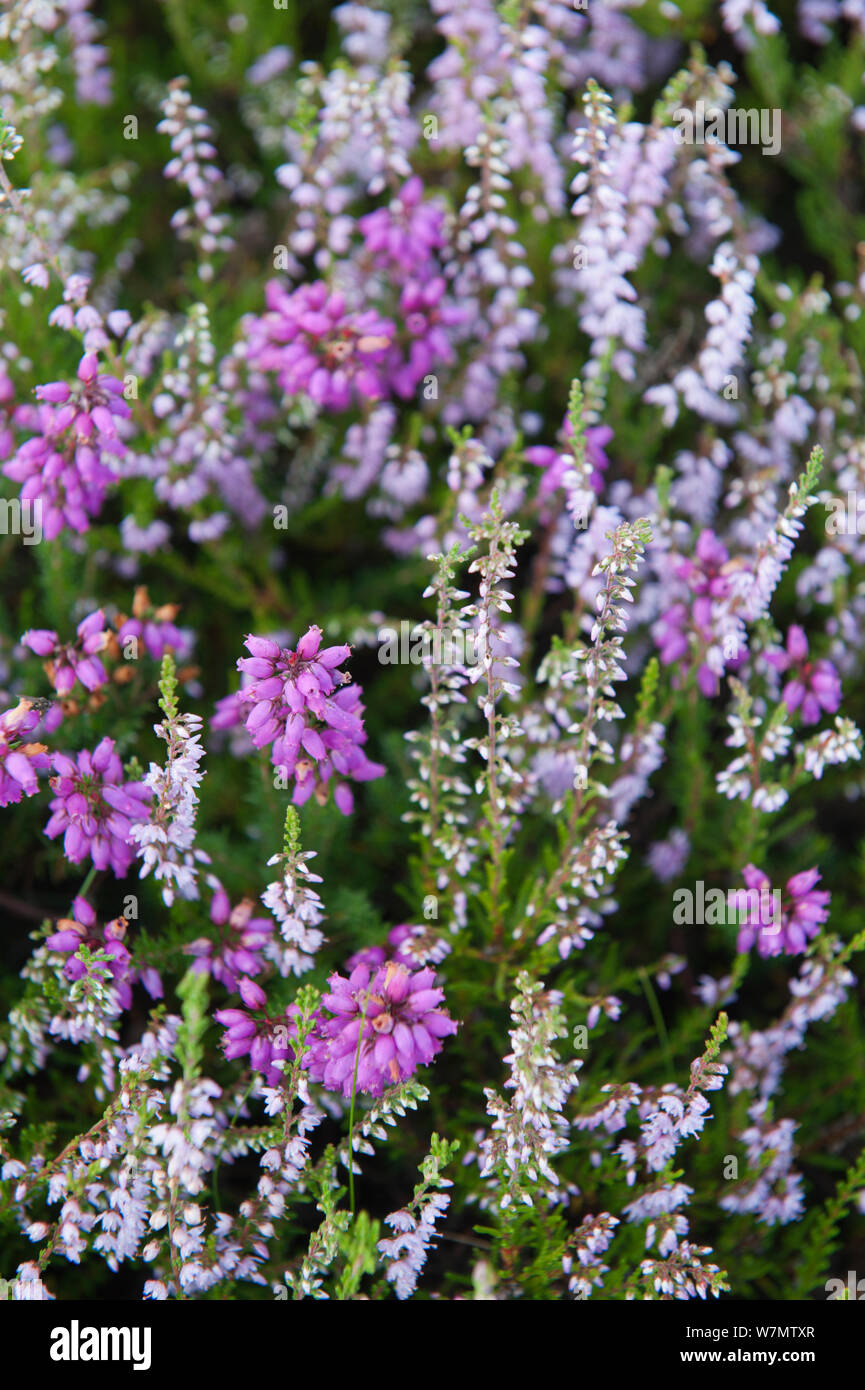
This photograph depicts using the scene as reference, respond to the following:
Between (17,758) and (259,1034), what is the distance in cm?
83

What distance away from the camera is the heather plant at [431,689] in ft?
8.07

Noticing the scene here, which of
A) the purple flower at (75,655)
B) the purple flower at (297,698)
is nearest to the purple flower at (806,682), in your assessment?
the purple flower at (297,698)

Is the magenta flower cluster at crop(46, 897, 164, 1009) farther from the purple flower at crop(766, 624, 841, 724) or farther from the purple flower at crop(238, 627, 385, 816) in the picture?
the purple flower at crop(766, 624, 841, 724)

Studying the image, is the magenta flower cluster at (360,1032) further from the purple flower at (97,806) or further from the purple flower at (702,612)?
the purple flower at (702,612)

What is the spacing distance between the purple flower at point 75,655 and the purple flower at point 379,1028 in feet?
3.49


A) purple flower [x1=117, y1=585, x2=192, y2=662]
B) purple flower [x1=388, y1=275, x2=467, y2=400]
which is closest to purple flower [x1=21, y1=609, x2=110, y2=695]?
purple flower [x1=117, y1=585, x2=192, y2=662]

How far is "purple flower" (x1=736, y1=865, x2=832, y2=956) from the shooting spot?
2.87 meters

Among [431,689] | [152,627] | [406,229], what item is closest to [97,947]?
[152,627]

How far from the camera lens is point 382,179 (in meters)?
3.47

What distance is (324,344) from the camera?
318 centimetres

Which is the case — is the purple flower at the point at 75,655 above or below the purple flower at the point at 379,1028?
above

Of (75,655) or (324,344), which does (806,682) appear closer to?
(324,344)
